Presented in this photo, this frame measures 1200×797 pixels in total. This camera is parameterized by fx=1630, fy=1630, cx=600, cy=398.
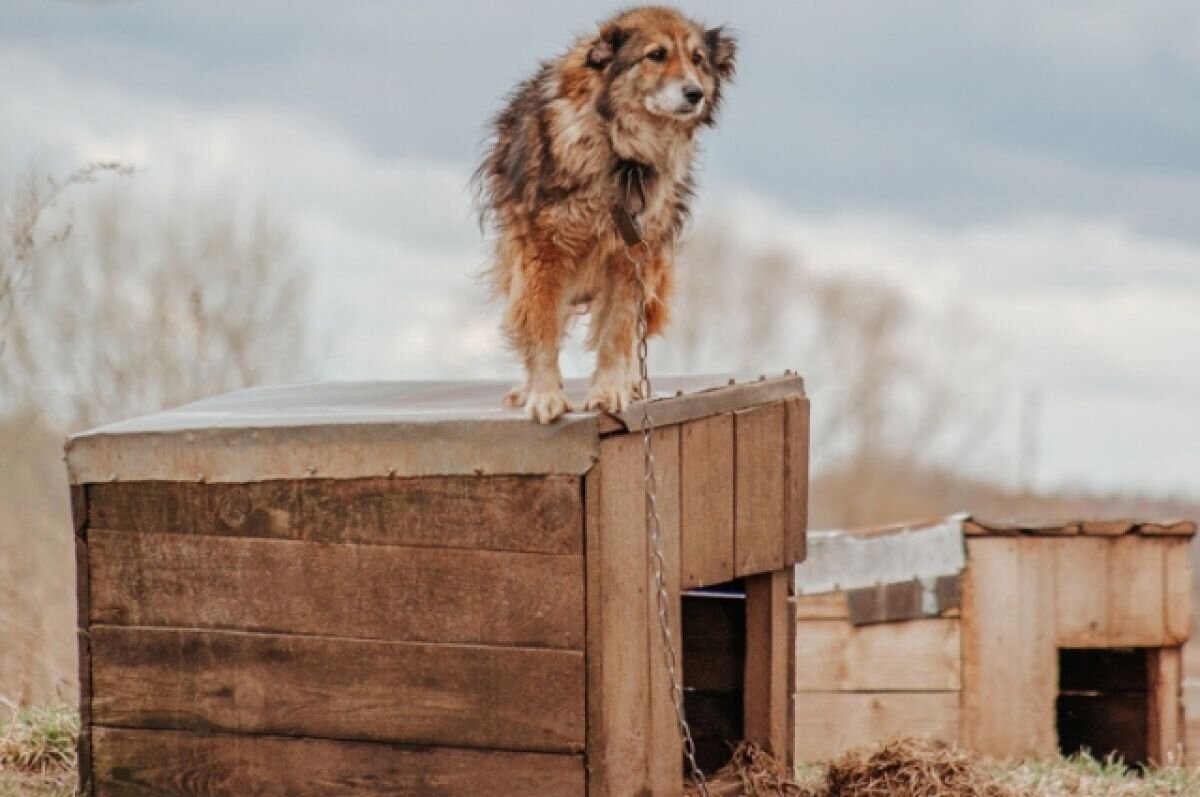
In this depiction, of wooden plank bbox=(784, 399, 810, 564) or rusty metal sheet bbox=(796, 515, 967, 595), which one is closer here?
wooden plank bbox=(784, 399, 810, 564)

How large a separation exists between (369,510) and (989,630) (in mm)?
3968

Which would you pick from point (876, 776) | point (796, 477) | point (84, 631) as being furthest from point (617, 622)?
point (84, 631)

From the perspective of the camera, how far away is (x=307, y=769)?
193 inches

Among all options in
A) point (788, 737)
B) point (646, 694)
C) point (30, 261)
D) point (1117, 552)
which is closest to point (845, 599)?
point (1117, 552)

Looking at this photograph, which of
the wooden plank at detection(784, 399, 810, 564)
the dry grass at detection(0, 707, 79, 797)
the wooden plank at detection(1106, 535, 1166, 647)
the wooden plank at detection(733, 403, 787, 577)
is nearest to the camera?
the wooden plank at detection(733, 403, 787, 577)

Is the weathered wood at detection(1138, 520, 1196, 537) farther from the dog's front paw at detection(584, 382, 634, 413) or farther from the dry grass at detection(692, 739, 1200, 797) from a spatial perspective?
the dog's front paw at detection(584, 382, 634, 413)

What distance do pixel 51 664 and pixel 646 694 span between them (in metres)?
3.79

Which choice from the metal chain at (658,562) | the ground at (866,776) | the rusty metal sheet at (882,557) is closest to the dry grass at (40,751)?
the ground at (866,776)

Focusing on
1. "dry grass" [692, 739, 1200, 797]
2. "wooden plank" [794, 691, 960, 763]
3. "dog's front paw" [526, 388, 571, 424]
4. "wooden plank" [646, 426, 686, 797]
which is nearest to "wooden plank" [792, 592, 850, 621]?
"wooden plank" [794, 691, 960, 763]

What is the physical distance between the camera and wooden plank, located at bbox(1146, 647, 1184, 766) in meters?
7.70

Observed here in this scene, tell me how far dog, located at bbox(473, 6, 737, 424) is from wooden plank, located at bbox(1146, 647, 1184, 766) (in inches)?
161

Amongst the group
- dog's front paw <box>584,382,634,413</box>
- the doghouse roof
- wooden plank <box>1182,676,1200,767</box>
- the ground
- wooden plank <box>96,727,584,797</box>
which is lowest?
wooden plank <box>1182,676,1200,767</box>

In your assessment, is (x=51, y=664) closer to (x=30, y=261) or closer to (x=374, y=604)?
(x=30, y=261)

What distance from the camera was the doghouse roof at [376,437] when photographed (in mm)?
4539
